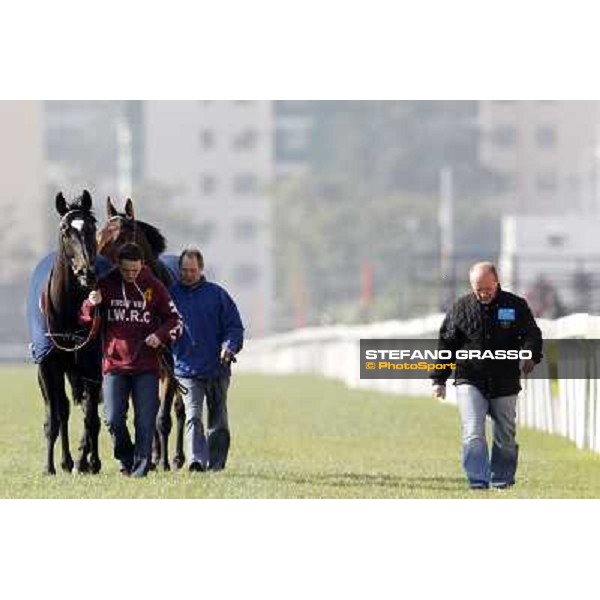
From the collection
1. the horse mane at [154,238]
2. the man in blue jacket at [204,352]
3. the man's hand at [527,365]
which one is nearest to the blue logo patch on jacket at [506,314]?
the man's hand at [527,365]

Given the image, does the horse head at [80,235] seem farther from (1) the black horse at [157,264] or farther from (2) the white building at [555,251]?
(2) the white building at [555,251]

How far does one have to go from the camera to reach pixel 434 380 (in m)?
17.1

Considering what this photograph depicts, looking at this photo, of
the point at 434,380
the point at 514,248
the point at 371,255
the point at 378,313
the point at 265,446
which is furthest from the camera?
the point at 371,255

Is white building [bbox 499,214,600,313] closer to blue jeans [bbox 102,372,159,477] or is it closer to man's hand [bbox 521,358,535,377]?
blue jeans [bbox 102,372,159,477]

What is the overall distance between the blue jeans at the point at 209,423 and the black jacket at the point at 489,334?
2.32m

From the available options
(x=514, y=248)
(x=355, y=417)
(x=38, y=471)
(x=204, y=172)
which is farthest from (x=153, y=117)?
(x=38, y=471)

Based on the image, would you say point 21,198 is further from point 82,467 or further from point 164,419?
point 82,467

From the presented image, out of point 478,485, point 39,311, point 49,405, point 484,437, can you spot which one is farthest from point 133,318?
point 478,485

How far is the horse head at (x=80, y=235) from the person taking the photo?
56.6 ft

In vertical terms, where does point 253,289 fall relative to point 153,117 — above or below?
below

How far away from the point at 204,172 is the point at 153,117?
18.8 feet

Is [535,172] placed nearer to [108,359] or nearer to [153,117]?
[153,117]

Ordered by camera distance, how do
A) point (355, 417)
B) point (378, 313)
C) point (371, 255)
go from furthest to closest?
point (371, 255)
point (378, 313)
point (355, 417)

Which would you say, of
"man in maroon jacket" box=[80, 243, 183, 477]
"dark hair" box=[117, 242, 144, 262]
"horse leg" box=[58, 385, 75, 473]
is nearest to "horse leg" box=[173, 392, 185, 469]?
"horse leg" box=[58, 385, 75, 473]
